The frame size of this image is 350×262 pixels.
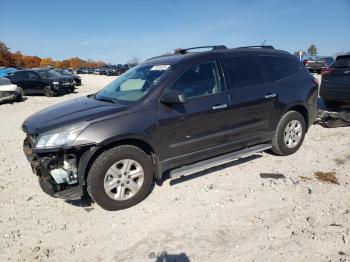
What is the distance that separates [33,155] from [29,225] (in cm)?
82

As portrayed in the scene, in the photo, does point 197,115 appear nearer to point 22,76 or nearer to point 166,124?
point 166,124

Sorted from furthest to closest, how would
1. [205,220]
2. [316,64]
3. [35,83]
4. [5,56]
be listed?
[5,56] → [316,64] → [35,83] → [205,220]

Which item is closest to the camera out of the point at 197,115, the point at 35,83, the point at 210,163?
the point at 197,115

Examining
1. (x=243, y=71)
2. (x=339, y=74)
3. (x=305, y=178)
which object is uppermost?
Result: (x=243, y=71)

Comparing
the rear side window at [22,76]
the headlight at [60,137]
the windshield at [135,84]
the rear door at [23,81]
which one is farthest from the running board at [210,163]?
the rear side window at [22,76]

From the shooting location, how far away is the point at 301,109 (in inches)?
218

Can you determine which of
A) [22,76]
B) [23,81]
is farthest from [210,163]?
[22,76]

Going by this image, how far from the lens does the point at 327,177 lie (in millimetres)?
4434

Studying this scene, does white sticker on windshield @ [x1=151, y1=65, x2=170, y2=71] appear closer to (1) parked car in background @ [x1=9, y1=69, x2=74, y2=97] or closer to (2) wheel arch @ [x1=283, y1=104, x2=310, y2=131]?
(2) wheel arch @ [x1=283, y1=104, x2=310, y2=131]

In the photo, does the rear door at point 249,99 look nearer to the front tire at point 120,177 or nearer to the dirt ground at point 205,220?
the dirt ground at point 205,220

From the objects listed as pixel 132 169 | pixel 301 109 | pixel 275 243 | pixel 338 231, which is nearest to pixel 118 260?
pixel 132 169

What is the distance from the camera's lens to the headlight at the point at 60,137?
3484mm

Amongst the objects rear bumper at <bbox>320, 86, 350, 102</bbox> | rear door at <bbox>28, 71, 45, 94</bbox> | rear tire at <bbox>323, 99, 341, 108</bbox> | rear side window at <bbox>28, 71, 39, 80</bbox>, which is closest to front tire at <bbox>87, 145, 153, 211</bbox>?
rear bumper at <bbox>320, 86, 350, 102</bbox>

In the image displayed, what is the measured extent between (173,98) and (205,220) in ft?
4.96
